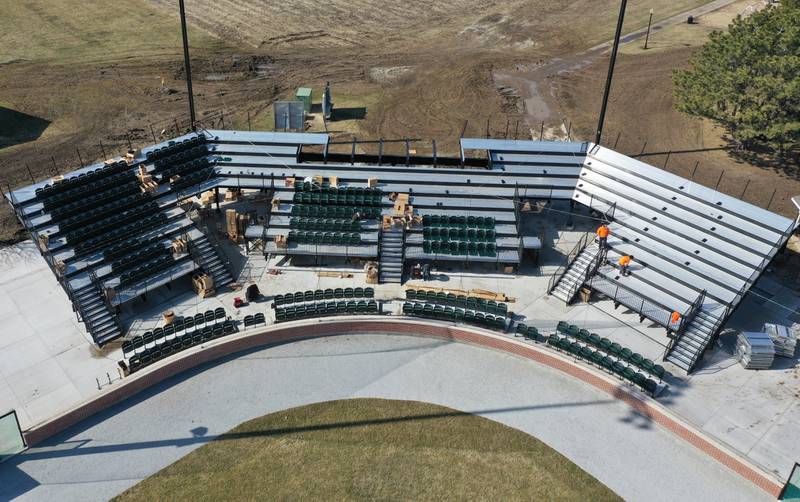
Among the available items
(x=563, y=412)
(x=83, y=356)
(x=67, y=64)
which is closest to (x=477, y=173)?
(x=563, y=412)

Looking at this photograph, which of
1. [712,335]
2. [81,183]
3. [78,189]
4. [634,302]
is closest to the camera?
[712,335]

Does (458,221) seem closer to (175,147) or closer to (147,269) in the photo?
(147,269)

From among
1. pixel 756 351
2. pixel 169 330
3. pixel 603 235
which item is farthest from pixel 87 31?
pixel 756 351

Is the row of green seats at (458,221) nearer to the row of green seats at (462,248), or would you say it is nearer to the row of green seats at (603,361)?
the row of green seats at (462,248)

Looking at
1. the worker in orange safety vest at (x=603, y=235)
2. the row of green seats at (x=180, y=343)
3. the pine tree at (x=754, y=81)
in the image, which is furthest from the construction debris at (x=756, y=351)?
the row of green seats at (x=180, y=343)

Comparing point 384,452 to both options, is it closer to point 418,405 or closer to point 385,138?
point 418,405

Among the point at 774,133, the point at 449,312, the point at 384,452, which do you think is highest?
the point at 774,133
